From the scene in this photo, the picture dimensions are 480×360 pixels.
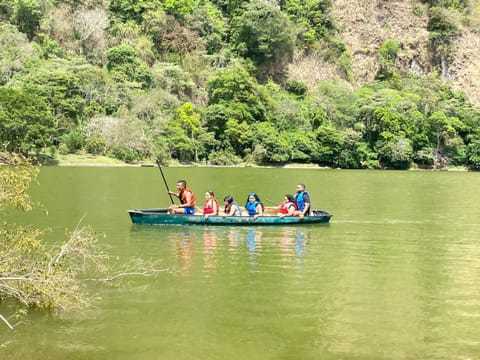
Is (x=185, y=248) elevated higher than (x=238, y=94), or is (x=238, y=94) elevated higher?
(x=238, y=94)

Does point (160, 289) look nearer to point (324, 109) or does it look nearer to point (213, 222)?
point (213, 222)

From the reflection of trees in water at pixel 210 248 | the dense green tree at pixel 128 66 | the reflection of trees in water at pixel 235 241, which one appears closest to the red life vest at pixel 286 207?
the reflection of trees in water at pixel 235 241

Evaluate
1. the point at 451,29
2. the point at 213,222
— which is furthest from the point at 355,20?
the point at 213,222

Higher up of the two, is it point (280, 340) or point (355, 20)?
point (355, 20)

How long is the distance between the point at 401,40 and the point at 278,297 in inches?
3800

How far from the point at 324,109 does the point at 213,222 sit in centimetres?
6086

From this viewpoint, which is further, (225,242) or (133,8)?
(133,8)

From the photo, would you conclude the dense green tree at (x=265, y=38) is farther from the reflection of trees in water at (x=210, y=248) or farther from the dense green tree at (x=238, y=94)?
the reflection of trees in water at (x=210, y=248)

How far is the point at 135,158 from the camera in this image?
64.6m

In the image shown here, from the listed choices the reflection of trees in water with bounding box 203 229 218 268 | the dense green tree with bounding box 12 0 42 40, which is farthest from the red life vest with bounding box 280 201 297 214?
the dense green tree with bounding box 12 0 42 40

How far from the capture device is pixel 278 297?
11492mm

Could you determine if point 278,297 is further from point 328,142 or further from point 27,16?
point 27,16

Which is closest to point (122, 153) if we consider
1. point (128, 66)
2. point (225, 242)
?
point (128, 66)

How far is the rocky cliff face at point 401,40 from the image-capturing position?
98.2 metres
